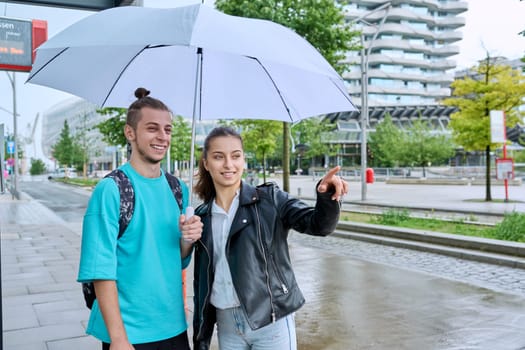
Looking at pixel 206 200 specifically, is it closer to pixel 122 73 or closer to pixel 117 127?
pixel 122 73

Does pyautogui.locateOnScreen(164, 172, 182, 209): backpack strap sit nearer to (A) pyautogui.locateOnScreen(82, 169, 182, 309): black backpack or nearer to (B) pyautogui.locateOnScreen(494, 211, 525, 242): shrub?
(A) pyautogui.locateOnScreen(82, 169, 182, 309): black backpack

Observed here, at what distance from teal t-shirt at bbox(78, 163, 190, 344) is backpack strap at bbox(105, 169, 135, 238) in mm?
19

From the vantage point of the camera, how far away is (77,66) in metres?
2.77

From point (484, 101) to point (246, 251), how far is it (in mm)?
20867

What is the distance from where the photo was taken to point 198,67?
2660mm

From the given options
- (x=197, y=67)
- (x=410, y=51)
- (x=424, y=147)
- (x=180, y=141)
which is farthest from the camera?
(x=410, y=51)

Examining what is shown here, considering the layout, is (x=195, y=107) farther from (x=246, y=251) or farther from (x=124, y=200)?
(x=246, y=251)

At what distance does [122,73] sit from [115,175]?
1.07 metres

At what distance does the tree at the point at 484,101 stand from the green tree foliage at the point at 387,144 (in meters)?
34.8

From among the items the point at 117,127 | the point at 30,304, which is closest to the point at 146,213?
the point at 30,304

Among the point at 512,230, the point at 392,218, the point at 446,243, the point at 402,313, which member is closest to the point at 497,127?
the point at 392,218

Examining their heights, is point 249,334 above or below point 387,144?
below

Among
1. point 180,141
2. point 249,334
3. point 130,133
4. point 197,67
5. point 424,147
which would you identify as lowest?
point 249,334

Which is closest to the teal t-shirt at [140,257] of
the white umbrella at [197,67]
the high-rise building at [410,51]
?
the white umbrella at [197,67]
